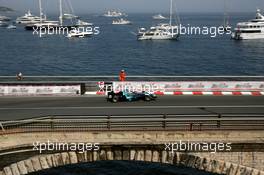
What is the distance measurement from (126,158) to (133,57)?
8845 cm

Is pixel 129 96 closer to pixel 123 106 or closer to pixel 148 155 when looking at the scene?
pixel 123 106

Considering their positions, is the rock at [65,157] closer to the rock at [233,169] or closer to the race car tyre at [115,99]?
the rock at [233,169]

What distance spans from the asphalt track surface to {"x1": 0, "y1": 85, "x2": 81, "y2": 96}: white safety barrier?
1528 millimetres

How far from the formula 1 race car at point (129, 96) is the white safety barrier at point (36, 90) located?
511cm

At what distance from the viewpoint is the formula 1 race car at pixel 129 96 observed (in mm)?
36156

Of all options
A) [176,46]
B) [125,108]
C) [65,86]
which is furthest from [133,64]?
[125,108]

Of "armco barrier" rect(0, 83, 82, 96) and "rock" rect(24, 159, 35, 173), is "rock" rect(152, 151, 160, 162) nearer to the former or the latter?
"rock" rect(24, 159, 35, 173)

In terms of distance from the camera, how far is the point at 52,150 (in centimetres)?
2330

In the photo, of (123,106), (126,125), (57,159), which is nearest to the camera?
(57,159)

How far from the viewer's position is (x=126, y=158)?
23.5 m

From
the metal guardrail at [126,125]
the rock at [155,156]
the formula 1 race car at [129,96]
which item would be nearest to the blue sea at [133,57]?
the formula 1 race car at [129,96]

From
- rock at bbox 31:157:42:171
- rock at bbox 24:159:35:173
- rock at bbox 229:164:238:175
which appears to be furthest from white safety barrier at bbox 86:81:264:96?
rock at bbox 24:159:35:173

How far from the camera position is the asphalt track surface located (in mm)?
32031

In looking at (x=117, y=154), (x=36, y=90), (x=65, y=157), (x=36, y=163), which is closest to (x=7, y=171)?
(x=36, y=163)
